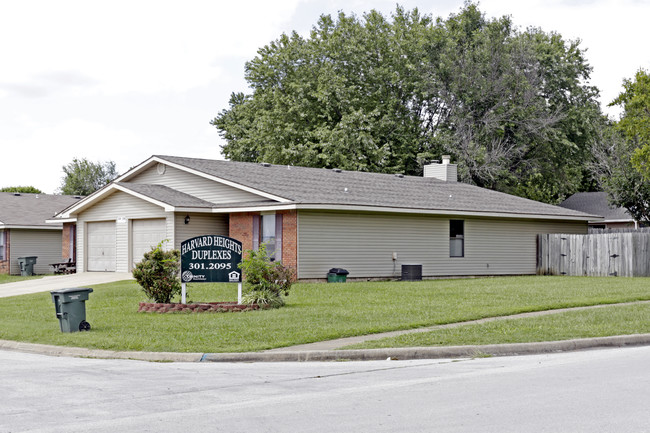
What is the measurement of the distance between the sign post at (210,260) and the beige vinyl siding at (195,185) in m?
10.4

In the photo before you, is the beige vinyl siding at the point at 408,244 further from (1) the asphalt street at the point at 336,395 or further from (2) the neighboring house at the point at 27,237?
(2) the neighboring house at the point at 27,237

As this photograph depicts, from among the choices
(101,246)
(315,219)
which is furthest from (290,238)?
(101,246)

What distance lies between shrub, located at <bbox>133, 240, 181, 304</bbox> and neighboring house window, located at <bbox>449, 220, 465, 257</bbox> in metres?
16.6

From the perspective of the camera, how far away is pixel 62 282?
98.5ft

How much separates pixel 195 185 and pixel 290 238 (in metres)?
6.33

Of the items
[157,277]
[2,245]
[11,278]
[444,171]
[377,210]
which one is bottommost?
[11,278]

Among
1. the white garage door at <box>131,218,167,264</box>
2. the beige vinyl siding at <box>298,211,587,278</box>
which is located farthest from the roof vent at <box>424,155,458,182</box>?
the white garage door at <box>131,218,167,264</box>

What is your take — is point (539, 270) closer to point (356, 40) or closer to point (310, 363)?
point (356, 40)

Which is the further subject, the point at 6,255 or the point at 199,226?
the point at 6,255

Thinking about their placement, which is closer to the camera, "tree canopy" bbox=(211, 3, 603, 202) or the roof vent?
the roof vent

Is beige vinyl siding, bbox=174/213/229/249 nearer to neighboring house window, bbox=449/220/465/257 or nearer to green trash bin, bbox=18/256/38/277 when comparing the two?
neighboring house window, bbox=449/220/465/257

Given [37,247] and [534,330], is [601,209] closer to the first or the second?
[37,247]

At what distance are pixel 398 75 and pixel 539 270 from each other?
60.4ft

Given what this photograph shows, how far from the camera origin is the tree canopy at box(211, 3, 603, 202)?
156 feet
